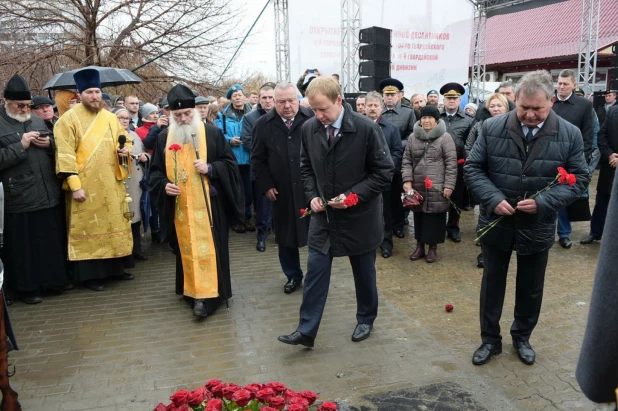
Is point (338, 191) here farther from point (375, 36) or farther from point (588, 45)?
point (588, 45)

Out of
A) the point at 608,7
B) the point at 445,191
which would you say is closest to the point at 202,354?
the point at 445,191

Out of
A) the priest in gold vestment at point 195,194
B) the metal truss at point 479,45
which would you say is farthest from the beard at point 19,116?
the metal truss at point 479,45

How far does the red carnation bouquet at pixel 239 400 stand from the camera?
2361mm

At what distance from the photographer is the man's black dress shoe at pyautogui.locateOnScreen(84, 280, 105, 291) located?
5.68m

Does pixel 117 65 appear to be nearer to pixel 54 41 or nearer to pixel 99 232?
pixel 54 41

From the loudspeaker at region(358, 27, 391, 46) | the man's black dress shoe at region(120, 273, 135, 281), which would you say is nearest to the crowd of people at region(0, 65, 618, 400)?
the man's black dress shoe at region(120, 273, 135, 281)

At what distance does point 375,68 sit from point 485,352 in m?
6.67

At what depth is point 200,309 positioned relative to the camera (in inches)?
187

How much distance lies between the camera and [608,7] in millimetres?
21703

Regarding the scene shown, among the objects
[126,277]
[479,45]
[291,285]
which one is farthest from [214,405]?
[479,45]

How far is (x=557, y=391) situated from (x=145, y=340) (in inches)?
125

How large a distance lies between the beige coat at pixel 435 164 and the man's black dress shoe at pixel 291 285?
191cm

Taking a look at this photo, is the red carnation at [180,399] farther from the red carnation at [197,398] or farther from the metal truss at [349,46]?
the metal truss at [349,46]

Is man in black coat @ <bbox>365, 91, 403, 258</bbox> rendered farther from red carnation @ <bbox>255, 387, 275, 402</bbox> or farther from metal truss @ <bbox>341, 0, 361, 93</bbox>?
metal truss @ <bbox>341, 0, 361, 93</bbox>
